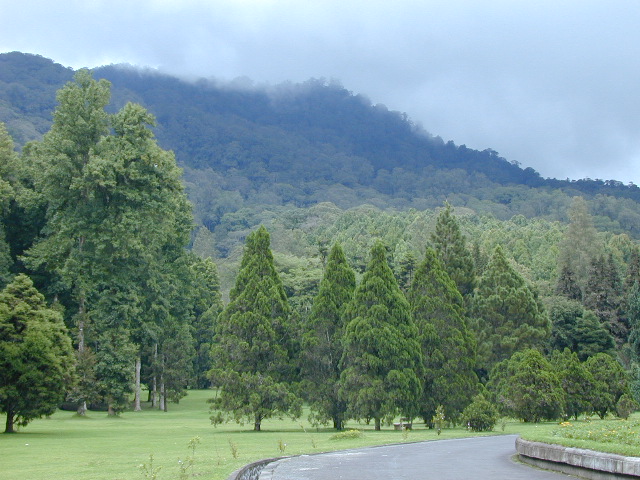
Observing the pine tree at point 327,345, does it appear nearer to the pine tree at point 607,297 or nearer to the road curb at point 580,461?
the road curb at point 580,461

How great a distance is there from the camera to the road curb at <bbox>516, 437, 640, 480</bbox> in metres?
10.4

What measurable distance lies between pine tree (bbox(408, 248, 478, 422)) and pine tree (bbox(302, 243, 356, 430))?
3.99 meters

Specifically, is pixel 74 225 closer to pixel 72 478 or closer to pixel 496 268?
pixel 72 478

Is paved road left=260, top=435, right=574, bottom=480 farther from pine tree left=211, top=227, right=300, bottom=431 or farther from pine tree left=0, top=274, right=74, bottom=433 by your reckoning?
pine tree left=0, top=274, right=74, bottom=433

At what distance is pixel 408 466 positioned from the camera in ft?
46.1

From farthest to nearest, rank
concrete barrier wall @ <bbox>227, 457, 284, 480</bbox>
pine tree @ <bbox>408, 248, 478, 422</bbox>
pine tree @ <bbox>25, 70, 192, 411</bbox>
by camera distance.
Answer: pine tree @ <bbox>25, 70, 192, 411</bbox> → pine tree @ <bbox>408, 248, 478, 422</bbox> → concrete barrier wall @ <bbox>227, 457, 284, 480</bbox>

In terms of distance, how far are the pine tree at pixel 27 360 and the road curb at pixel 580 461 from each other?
21033 millimetres

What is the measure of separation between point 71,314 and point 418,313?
21291 millimetres

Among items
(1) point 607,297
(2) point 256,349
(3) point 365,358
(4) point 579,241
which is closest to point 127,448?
(2) point 256,349

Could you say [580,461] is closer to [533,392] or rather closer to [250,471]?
[250,471]

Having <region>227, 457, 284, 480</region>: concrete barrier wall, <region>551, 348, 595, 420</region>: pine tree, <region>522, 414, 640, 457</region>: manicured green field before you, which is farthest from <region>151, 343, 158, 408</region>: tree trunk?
<region>522, 414, 640, 457</region>: manicured green field

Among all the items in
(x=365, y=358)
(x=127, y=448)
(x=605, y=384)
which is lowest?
(x=127, y=448)

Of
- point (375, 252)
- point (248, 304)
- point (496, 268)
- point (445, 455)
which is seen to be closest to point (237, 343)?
point (248, 304)

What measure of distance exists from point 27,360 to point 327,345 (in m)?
13.4
